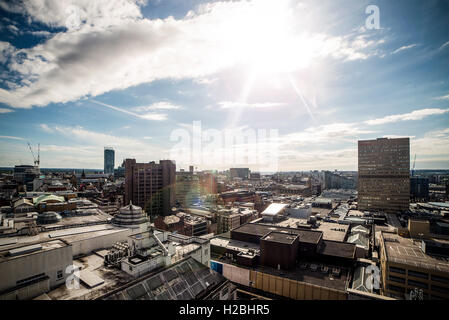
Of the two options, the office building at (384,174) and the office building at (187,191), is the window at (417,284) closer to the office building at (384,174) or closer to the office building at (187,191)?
the office building at (384,174)

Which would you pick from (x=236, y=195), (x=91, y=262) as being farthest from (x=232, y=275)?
(x=236, y=195)

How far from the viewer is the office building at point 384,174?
268 ft

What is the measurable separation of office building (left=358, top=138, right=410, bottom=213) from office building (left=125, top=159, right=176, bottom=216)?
73.9 metres

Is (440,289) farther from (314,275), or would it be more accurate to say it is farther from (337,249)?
(314,275)

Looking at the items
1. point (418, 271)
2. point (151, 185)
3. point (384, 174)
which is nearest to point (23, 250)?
point (418, 271)

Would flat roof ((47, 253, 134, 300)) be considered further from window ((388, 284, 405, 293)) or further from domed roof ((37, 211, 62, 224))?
window ((388, 284, 405, 293))

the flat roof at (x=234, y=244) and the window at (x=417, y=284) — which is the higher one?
the window at (x=417, y=284)

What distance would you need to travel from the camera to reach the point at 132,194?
70.4 m

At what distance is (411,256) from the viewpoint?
30641 millimetres

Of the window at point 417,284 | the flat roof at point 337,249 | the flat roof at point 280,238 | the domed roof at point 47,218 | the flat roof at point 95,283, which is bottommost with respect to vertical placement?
the window at point 417,284

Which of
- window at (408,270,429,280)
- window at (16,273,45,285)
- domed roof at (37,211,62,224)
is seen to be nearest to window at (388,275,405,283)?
window at (408,270,429,280)

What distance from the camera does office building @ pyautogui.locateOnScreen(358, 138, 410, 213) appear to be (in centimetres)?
8169

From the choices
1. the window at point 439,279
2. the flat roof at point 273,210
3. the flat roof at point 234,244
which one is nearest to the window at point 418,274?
the window at point 439,279

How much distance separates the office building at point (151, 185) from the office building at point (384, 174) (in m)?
73.9
